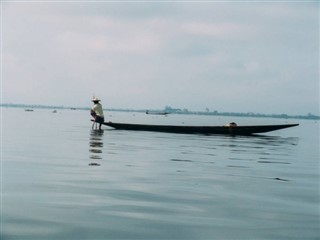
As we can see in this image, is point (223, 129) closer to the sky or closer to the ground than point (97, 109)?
closer to the ground

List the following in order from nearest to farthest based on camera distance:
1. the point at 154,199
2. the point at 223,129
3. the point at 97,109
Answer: the point at 154,199 → the point at 223,129 → the point at 97,109

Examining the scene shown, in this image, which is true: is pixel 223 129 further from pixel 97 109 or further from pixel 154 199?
pixel 154 199

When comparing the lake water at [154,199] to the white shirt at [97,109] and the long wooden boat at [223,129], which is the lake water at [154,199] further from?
the white shirt at [97,109]

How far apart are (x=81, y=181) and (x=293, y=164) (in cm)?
809

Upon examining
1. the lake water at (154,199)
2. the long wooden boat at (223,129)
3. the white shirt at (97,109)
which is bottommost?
the lake water at (154,199)

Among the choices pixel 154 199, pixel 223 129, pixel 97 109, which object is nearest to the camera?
pixel 154 199

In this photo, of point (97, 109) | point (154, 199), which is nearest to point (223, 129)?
point (97, 109)

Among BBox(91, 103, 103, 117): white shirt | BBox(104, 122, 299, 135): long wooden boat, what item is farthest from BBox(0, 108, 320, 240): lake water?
BBox(91, 103, 103, 117): white shirt

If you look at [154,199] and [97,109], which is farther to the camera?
[97,109]

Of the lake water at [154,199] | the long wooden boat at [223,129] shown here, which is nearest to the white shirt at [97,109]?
the long wooden boat at [223,129]

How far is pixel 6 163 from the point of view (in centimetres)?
1185

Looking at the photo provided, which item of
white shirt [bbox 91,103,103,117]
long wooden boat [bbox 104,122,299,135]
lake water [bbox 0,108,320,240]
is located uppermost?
white shirt [bbox 91,103,103,117]

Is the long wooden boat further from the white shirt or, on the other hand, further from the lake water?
the lake water

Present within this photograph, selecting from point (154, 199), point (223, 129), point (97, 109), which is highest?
point (97, 109)
